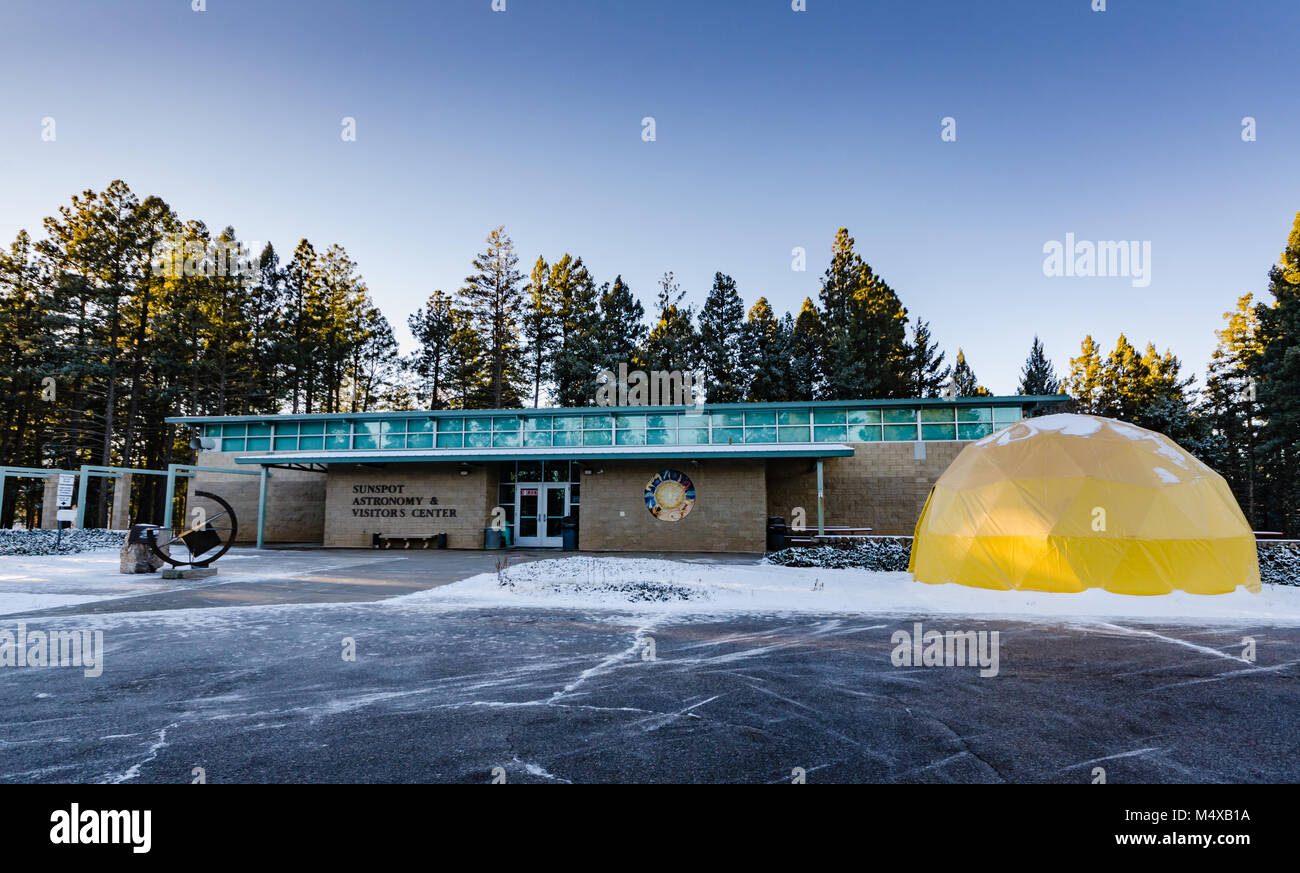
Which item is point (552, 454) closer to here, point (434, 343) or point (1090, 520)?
point (1090, 520)

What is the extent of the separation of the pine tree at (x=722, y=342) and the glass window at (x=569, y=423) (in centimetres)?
1667

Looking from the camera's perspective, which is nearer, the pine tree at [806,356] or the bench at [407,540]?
the bench at [407,540]

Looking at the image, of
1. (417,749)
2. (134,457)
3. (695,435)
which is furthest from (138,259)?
(417,749)

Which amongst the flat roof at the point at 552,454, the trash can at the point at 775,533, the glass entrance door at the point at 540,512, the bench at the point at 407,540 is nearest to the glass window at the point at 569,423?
the flat roof at the point at 552,454

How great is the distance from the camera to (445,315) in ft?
145

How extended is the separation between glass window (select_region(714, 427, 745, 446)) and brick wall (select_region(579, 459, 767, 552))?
129 cm

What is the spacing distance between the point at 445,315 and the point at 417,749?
43514 mm

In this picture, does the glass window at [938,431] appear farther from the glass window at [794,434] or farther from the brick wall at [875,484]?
the glass window at [794,434]

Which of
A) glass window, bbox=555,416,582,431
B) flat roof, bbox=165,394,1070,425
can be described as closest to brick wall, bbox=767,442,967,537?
flat roof, bbox=165,394,1070,425

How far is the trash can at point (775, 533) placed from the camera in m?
20.6

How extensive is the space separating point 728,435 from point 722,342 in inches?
727

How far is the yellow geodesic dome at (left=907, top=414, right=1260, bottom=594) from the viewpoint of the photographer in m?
10.4
